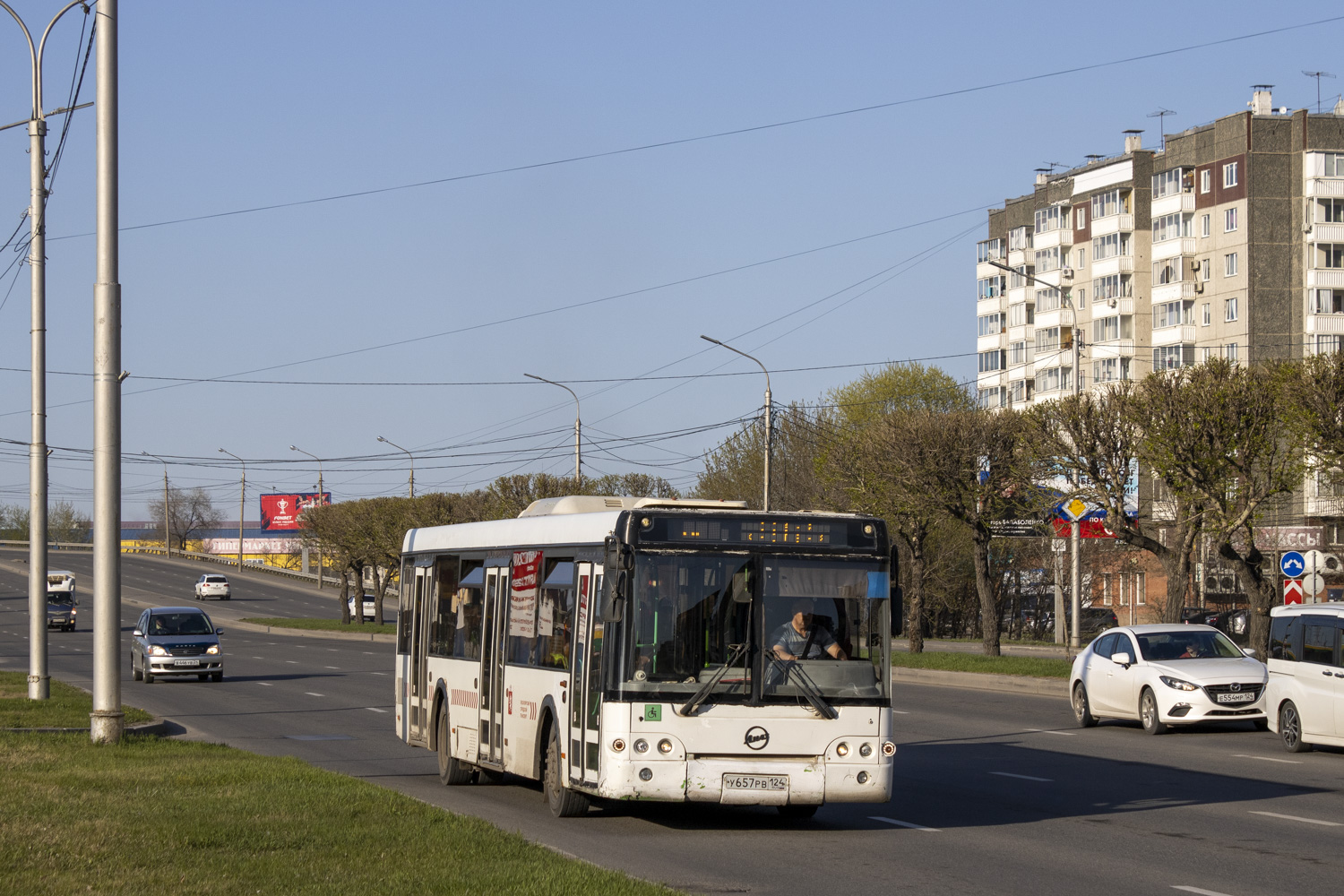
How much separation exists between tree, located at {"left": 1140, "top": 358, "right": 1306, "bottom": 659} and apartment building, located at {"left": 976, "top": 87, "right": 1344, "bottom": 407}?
41428 millimetres

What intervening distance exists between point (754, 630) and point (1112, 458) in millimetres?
23928

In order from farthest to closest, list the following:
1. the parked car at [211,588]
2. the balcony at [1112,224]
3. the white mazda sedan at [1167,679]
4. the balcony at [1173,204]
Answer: the parked car at [211,588] → the balcony at [1112,224] → the balcony at [1173,204] → the white mazda sedan at [1167,679]

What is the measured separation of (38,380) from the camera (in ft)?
86.8

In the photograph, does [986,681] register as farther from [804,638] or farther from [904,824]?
[804,638]

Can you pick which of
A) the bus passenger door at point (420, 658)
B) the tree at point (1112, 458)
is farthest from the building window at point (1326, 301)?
the bus passenger door at point (420, 658)

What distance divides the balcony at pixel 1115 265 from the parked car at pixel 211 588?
5704 centimetres

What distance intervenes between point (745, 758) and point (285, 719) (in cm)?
1459

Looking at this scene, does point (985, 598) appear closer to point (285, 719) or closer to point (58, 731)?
point (285, 719)

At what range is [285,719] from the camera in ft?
81.8

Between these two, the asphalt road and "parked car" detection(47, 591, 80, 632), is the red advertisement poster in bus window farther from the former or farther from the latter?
"parked car" detection(47, 591, 80, 632)

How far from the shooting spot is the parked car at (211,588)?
3893 inches

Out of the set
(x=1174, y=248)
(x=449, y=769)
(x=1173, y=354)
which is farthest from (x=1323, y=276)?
(x=449, y=769)

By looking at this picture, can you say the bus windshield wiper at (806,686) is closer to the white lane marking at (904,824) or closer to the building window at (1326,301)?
the white lane marking at (904,824)

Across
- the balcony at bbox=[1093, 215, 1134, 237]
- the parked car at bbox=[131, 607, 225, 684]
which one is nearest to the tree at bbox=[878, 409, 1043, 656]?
the parked car at bbox=[131, 607, 225, 684]
